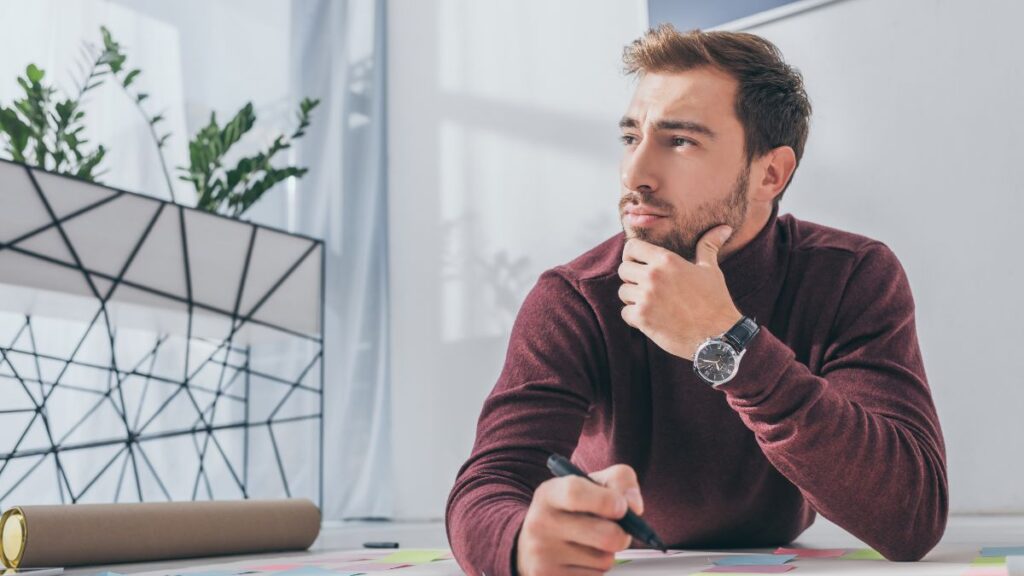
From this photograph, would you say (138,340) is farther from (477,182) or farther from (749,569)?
(749,569)

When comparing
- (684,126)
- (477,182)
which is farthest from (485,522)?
(477,182)

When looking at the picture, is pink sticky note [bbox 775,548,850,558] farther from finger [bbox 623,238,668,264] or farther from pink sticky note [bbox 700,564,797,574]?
finger [bbox 623,238,668,264]

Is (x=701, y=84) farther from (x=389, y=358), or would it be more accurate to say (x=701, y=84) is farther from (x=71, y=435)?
(x=389, y=358)

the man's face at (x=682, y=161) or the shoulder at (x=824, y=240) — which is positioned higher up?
the man's face at (x=682, y=161)

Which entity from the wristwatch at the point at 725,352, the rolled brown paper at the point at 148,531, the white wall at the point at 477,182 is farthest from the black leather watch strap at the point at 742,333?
the white wall at the point at 477,182

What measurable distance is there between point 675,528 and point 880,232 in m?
1.20

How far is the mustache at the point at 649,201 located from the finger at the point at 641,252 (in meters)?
0.08

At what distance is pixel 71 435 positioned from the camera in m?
2.19

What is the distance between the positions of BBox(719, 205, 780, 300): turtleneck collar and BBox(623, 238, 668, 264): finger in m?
0.20

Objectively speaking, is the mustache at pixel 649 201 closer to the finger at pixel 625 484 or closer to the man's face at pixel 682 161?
the man's face at pixel 682 161

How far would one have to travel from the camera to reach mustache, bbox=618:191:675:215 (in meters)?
1.06

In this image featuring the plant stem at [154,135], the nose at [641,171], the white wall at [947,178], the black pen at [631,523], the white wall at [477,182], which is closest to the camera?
the black pen at [631,523]

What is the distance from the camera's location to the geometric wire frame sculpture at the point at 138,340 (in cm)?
182

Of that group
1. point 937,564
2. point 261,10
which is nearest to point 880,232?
point 937,564
